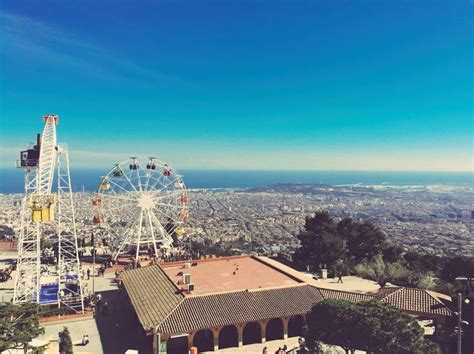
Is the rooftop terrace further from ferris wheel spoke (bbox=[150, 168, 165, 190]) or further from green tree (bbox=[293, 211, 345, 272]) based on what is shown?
ferris wheel spoke (bbox=[150, 168, 165, 190])

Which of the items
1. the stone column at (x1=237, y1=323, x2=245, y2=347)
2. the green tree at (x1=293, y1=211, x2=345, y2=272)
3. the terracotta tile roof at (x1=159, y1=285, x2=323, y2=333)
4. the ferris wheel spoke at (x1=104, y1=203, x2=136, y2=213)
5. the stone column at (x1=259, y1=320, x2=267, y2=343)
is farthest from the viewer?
the ferris wheel spoke at (x1=104, y1=203, x2=136, y2=213)

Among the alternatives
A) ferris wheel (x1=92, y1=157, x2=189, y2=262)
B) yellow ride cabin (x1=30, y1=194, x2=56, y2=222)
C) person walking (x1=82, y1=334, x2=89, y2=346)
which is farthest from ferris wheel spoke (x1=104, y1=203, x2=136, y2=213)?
person walking (x1=82, y1=334, x2=89, y2=346)

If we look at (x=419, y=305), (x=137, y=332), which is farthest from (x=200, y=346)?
(x=419, y=305)

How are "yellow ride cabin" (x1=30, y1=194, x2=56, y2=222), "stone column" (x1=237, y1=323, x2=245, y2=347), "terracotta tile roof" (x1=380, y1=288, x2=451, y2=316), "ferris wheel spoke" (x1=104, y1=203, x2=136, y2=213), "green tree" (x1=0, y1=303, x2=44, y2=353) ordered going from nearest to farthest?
"green tree" (x1=0, y1=303, x2=44, y2=353) → "stone column" (x1=237, y1=323, x2=245, y2=347) → "terracotta tile roof" (x1=380, y1=288, x2=451, y2=316) → "yellow ride cabin" (x1=30, y1=194, x2=56, y2=222) → "ferris wheel spoke" (x1=104, y1=203, x2=136, y2=213)

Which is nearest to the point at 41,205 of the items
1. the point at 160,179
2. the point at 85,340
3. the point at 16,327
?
the point at 85,340

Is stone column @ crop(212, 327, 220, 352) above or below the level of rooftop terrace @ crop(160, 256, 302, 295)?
below

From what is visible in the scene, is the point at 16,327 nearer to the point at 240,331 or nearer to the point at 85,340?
the point at 85,340

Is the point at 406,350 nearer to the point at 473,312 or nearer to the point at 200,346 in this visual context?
the point at 473,312

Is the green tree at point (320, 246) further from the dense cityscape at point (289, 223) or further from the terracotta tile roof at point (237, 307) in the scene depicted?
the dense cityscape at point (289, 223)
